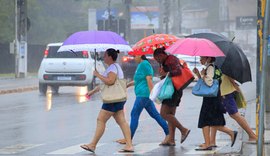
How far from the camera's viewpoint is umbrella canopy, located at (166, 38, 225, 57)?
41.9 ft

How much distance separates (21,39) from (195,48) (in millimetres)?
32583

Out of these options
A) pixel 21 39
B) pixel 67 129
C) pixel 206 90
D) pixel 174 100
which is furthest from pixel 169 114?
pixel 21 39

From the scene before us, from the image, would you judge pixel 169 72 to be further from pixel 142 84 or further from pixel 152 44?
pixel 142 84

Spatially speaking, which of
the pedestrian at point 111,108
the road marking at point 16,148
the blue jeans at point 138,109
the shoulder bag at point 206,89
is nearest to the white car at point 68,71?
the road marking at point 16,148

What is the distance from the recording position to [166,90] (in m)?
13.4

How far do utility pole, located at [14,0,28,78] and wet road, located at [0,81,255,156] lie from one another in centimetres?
1858

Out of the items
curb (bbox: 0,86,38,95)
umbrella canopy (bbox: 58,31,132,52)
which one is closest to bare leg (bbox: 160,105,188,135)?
umbrella canopy (bbox: 58,31,132,52)

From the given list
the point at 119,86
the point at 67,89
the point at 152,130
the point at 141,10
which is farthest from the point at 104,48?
the point at 141,10

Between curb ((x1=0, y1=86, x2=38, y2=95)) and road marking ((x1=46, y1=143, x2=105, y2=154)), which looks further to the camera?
curb ((x1=0, y1=86, x2=38, y2=95))

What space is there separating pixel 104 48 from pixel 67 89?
19.5 metres

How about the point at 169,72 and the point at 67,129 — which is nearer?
the point at 169,72

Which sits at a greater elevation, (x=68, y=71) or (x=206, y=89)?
(x=206, y=89)

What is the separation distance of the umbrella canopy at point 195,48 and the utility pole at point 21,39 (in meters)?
31.7

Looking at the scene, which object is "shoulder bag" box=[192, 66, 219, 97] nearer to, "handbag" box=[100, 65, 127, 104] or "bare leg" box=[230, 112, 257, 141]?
"bare leg" box=[230, 112, 257, 141]
